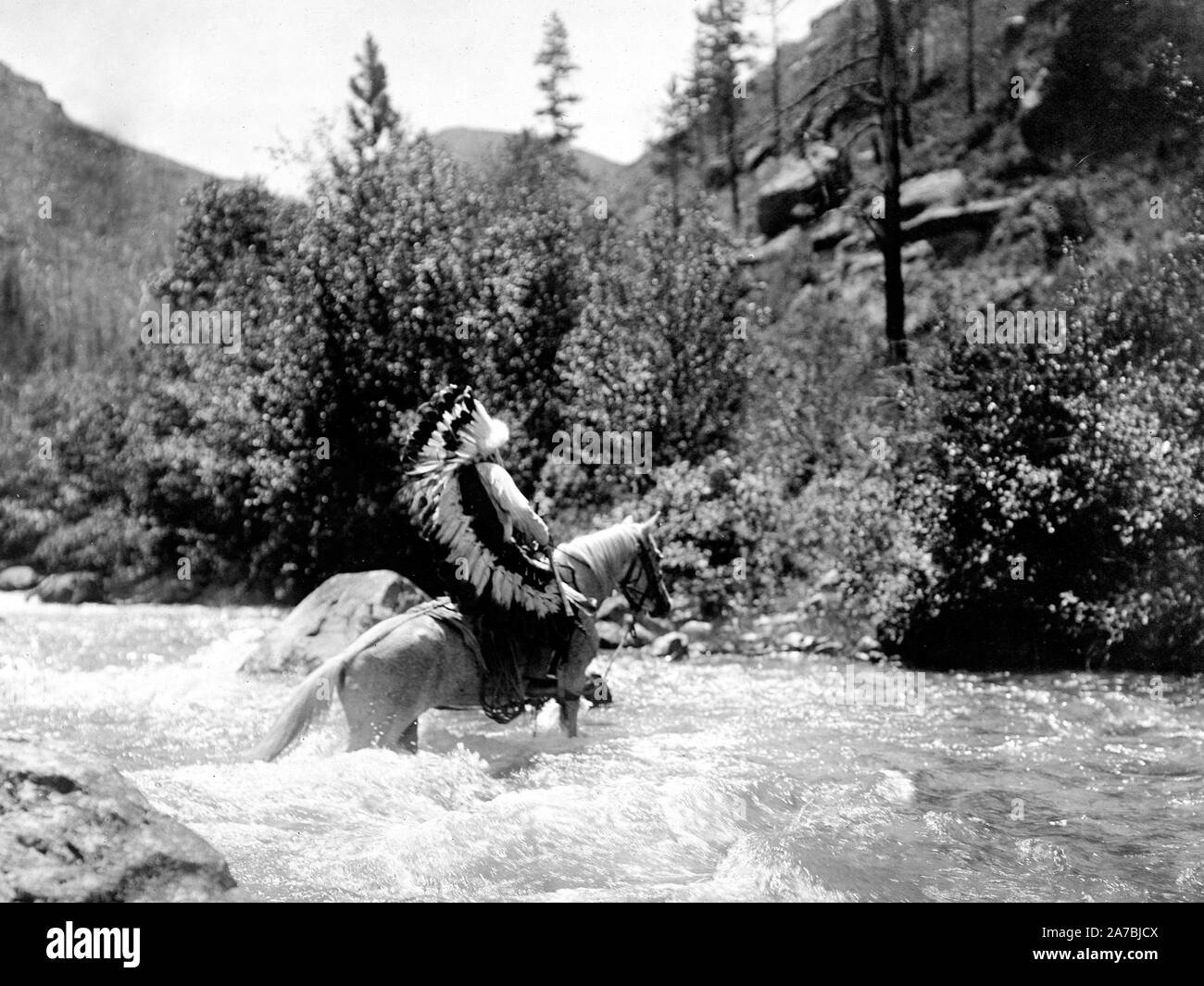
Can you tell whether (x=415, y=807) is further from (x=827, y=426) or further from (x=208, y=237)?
(x=208, y=237)

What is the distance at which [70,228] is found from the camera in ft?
80.3

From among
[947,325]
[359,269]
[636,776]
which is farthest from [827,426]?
[636,776]

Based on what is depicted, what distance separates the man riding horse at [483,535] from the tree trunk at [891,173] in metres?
13.5

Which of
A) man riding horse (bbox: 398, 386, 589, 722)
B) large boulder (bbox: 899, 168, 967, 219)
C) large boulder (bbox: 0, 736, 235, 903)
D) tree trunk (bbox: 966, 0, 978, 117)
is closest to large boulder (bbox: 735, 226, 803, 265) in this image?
large boulder (bbox: 899, 168, 967, 219)

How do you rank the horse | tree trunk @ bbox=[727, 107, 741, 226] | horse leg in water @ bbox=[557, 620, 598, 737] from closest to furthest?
the horse < horse leg in water @ bbox=[557, 620, 598, 737] < tree trunk @ bbox=[727, 107, 741, 226]

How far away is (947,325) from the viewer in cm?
1430

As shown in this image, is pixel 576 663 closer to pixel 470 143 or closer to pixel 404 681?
pixel 404 681

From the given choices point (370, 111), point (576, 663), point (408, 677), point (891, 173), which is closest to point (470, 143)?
point (370, 111)

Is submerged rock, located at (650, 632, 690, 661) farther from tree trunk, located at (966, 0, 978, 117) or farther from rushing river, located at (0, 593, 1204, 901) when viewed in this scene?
tree trunk, located at (966, 0, 978, 117)

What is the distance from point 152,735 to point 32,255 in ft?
52.4

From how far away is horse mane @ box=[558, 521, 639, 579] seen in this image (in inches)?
344

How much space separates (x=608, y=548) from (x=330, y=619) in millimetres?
5135

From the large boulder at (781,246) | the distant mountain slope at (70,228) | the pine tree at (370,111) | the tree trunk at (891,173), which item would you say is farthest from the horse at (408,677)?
the large boulder at (781,246)

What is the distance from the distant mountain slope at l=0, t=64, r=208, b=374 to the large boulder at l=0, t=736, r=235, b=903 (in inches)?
333
